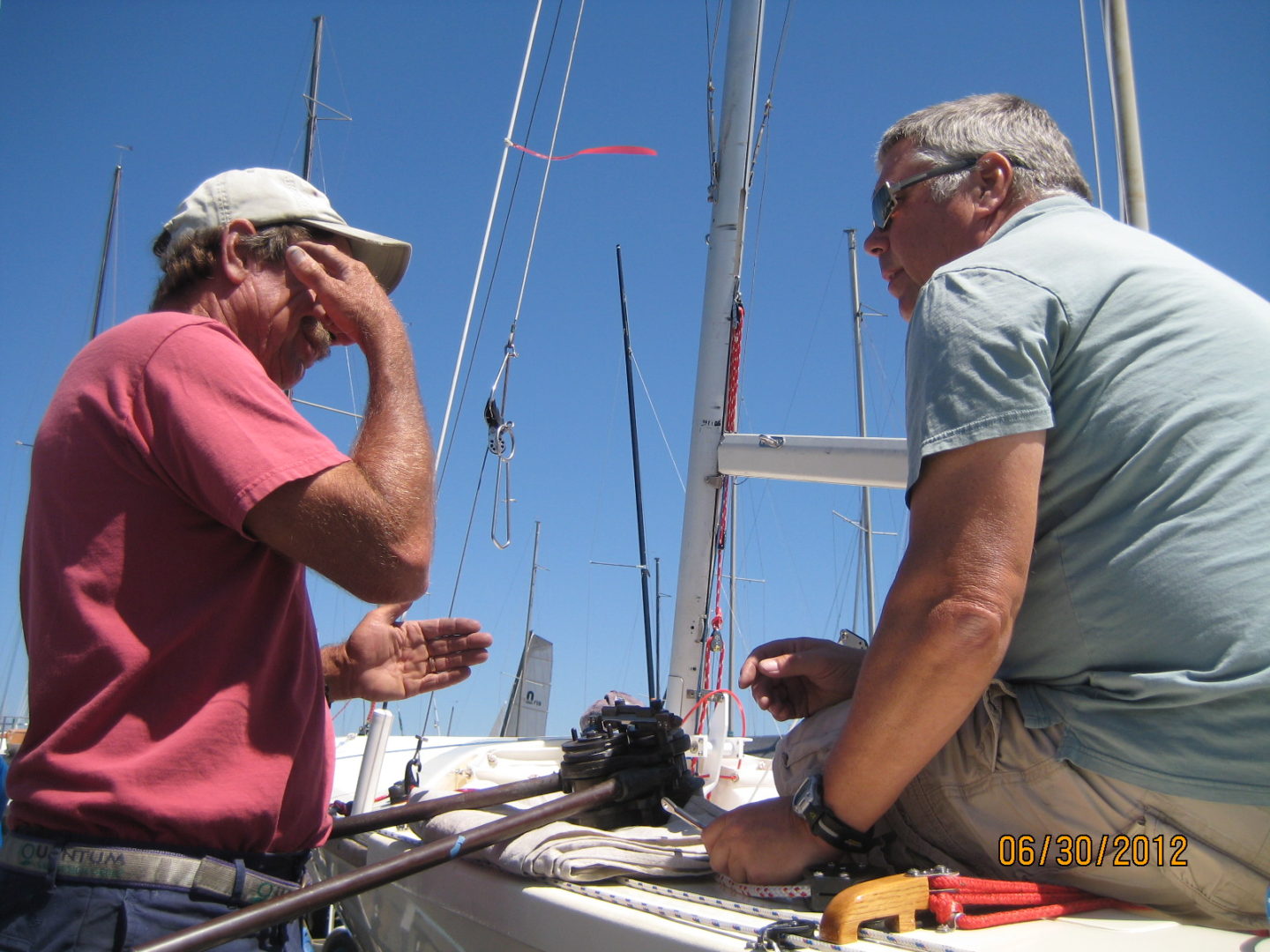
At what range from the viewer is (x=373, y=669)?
79.7 inches

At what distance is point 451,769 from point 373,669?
4.02ft

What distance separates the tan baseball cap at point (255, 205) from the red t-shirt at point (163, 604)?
33 centimetres

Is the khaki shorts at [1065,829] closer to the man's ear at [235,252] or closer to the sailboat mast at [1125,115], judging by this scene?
the man's ear at [235,252]

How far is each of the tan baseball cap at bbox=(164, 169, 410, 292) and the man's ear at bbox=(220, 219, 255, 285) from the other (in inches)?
0.6

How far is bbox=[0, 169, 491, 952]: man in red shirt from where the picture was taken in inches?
46.8

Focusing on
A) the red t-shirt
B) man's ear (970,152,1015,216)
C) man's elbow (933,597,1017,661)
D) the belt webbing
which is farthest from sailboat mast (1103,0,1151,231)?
the belt webbing

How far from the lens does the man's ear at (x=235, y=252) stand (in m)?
1.61

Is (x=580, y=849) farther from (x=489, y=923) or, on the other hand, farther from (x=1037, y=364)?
(x=1037, y=364)

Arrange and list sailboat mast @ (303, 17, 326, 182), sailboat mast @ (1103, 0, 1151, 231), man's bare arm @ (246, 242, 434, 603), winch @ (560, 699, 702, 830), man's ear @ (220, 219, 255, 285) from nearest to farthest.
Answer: man's bare arm @ (246, 242, 434, 603), man's ear @ (220, 219, 255, 285), winch @ (560, 699, 702, 830), sailboat mast @ (1103, 0, 1151, 231), sailboat mast @ (303, 17, 326, 182)

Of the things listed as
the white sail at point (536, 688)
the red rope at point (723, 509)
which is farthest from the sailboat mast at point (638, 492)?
the white sail at point (536, 688)

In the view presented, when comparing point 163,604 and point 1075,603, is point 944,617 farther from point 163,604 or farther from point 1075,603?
point 163,604

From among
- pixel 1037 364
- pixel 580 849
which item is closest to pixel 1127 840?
pixel 1037 364

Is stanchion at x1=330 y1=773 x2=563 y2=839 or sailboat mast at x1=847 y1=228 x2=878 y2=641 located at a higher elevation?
sailboat mast at x1=847 y1=228 x2=878 y2=641
